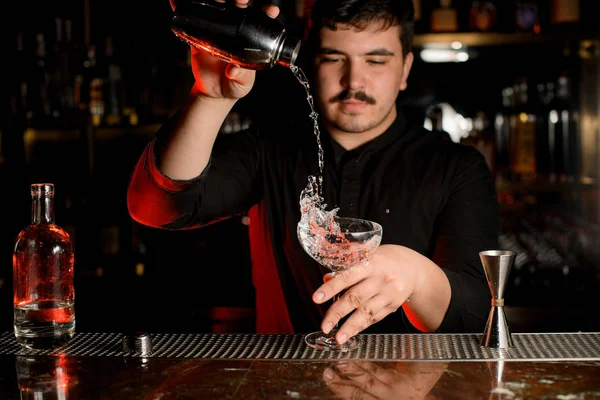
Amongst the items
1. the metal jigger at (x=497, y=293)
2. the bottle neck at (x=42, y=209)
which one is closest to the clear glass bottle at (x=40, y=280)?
the bottle neck at (x=42, y=209)

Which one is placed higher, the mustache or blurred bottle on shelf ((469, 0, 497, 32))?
blurred bottle on shelf ((469, 0, 497, 32))

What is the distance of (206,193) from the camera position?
1809mm

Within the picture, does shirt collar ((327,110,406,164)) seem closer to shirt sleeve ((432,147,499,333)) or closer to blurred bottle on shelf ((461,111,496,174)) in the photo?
shirt sleeve ((432,147,499,333))

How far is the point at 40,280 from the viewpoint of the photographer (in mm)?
1256

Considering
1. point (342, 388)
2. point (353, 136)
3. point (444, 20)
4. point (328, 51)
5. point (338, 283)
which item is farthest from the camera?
point (444, 20)

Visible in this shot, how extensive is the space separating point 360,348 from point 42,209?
644 millimetres

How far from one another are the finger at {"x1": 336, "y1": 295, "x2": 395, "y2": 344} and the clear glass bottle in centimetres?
53

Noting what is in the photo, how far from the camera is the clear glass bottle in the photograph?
4.09ft

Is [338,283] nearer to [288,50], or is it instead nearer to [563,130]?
[288,50]

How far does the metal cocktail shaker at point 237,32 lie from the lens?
4.15 feet

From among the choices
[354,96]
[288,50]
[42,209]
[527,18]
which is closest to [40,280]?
[42,209]

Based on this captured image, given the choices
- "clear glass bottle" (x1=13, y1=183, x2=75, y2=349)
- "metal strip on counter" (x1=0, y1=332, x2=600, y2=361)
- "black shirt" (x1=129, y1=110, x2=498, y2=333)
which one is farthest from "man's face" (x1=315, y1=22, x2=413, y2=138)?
"clear glass bottle" (x1=13, y1=183, x2=75, y2=349)

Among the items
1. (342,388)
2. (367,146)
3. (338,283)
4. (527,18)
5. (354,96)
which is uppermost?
(527,18)

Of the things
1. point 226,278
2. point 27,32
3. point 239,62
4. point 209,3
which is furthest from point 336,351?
point 27,32
